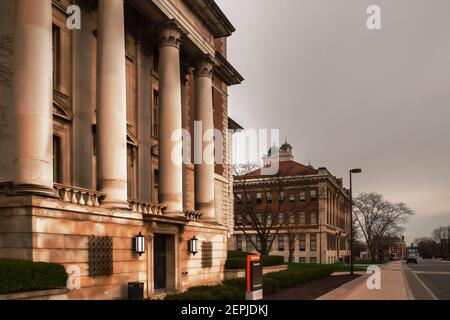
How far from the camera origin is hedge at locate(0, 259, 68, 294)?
13.2 meters

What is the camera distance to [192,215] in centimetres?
2830

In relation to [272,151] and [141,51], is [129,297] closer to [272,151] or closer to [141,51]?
[141,51]

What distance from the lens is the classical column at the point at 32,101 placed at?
15867mm

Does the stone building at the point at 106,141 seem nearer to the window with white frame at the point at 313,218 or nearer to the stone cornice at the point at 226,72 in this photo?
the stone cornice at the point at 226,72

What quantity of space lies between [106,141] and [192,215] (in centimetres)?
917

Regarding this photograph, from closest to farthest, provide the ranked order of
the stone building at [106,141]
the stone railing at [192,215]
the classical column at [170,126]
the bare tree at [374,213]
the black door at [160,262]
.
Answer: the stone building at [106,141] < the black door at [160,262] < the classical column at [170,126] < the stone railing at [192,215] < the bare tree at [374,213]

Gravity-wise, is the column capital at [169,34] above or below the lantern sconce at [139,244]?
above

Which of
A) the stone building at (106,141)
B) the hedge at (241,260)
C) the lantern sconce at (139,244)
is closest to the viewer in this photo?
the stone building at (106,141)

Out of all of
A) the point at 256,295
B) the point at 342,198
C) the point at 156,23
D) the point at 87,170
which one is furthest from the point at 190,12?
the point at 342,198

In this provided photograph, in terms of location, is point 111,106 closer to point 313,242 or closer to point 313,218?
point 313,218

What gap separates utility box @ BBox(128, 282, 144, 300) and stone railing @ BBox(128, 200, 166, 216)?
312 centimetres

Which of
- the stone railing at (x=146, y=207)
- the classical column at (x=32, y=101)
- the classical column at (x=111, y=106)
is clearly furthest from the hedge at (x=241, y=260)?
the classical column at (x=32, y=101)

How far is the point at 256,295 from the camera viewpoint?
13695 millimetres

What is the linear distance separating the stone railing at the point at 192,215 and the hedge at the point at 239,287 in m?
3.78
